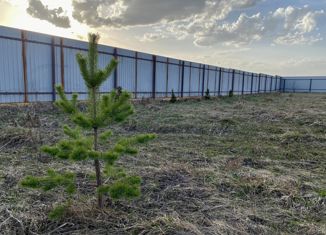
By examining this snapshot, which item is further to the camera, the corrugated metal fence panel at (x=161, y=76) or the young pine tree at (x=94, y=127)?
the corrugated metal fence panel at (x=161, y=76)

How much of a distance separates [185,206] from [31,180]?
1.32 meters

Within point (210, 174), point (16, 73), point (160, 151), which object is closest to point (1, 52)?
point (16, 73)

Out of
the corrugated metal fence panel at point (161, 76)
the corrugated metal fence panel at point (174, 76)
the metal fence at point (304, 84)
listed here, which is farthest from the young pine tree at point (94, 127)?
the metal fence at point (304, 84)

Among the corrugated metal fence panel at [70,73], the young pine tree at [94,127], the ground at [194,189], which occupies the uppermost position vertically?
the corrugated metal fence panel at [70,73]

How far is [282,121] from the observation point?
27.5ft

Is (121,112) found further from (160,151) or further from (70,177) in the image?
(160,151)

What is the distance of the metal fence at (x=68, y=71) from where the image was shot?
349 inches

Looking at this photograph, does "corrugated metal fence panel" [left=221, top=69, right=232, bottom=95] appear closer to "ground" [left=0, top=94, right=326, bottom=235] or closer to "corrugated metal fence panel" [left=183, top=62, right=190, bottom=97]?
"corrugated metal fence panel" [left=183, top=62, right=190, bottom=97]

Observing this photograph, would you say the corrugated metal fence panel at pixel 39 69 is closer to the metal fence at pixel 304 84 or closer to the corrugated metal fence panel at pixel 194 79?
the corrugated metal fence panel at pixel 194 79

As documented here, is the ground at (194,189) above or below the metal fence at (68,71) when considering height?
below

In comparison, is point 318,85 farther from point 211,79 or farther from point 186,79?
point 186,79

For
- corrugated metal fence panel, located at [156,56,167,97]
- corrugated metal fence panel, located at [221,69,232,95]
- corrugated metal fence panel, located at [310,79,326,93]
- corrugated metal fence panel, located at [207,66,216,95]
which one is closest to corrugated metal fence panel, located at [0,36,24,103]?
corrugated metal fence panel, located at [156,56,167,97]

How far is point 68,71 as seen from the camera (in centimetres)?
1073

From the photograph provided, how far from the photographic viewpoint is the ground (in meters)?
2.27
